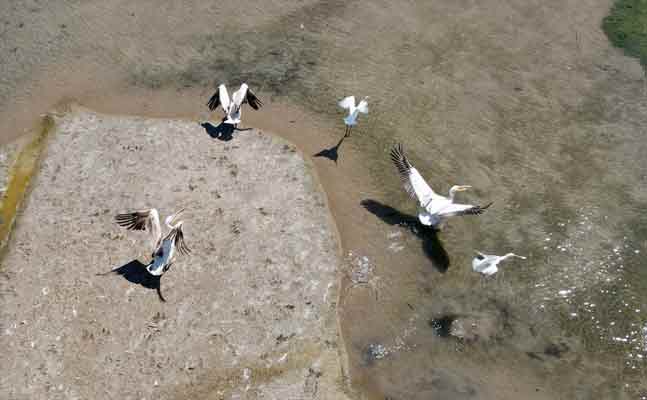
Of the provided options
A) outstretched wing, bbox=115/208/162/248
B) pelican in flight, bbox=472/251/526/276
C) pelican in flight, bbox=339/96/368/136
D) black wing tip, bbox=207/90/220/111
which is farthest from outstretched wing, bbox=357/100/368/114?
outstretched wing, bbox=115/208/162/248

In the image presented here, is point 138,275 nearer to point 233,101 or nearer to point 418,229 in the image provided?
point 233,101

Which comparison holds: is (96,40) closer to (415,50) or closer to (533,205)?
(415,50)

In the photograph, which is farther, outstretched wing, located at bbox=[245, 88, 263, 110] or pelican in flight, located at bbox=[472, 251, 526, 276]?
outstretched wing, located at bbox=[245, 88, 263, 110]

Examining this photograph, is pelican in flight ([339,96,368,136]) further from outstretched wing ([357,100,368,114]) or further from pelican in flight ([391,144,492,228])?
pelican in flight ([391,144,492,228])

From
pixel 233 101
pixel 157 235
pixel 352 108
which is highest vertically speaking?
pixel 352 108

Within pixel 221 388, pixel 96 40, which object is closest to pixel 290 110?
pixel 96 40

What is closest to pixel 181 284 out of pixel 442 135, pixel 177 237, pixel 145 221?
pixel 177 237

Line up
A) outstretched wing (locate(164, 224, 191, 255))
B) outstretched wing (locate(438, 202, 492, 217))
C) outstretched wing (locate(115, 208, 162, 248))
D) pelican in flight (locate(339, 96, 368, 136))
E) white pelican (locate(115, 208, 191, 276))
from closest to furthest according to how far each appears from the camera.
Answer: outstretched wing (locate(164, 224, 191, 255))
white pelican (locate(115, 208, 191, 276))
outstretched wing (locate(115, 208, 162, 248))
outstretched wing (locate(438, 202, 492, 217))
pelican in flight (locate(339, 96, 368, 136))
